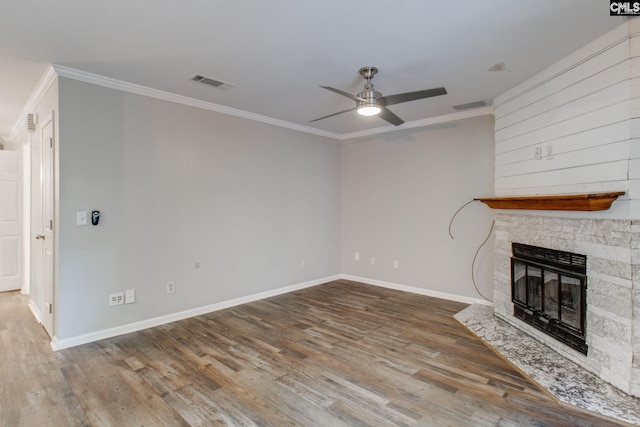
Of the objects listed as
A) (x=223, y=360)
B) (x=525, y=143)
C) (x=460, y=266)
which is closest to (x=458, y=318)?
(x=460, y=266)

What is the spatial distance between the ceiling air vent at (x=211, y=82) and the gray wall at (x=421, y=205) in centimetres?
277

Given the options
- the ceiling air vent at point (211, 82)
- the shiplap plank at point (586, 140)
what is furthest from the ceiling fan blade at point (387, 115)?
the ceiling air vent at point (211, 82)

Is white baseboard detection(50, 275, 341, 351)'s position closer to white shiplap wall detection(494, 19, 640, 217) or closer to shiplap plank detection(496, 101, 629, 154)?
white shiplap wall detection(494, 19, 640, 217)

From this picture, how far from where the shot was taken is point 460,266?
457 centimetres

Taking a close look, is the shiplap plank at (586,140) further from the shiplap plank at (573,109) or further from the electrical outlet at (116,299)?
the electrical outlet at (116,299)

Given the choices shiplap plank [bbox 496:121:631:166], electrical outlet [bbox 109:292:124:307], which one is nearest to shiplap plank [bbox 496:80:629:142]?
shiplap plank [bbox 496:121:631:166]

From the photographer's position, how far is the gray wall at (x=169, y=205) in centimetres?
315

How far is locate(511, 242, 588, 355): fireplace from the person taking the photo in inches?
106

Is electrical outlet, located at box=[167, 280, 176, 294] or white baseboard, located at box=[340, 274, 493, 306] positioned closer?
electrical outlet, located at box=[167, 280, 176, 294]

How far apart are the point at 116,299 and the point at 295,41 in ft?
10.0

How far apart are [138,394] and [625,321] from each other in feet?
11.5

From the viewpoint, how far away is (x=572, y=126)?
2.85 meters

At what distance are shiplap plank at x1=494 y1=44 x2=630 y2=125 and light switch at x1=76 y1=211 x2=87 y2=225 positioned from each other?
4.57 metres

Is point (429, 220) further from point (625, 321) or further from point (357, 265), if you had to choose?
point (625, 321)
